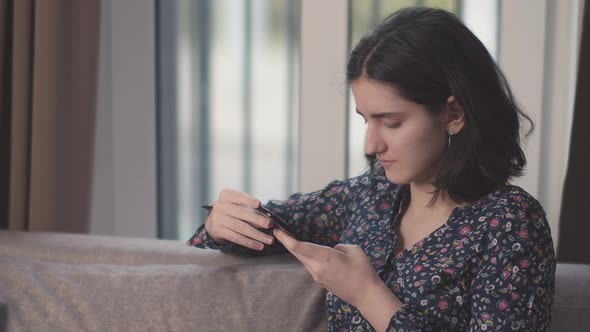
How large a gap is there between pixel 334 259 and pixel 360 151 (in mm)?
1164

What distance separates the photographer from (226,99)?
2473 millimetres

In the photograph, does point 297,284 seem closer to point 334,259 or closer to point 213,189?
point 334,259

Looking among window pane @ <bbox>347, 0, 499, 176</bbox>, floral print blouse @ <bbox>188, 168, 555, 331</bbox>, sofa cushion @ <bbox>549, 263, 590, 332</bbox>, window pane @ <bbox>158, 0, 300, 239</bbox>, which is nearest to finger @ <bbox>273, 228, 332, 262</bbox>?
floral print blouse @ <bbox>188, 168, 555, 331</bbox>

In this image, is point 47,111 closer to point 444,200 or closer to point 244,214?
point 244,214

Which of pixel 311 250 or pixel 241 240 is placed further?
pixel 241 240

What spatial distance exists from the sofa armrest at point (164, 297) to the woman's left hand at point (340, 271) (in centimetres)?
32

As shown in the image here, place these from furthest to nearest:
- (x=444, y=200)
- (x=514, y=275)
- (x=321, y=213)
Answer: (x=321, y=213), (x=444, y=200), (x=514, y=275)

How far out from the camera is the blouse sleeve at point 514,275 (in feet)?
3.79

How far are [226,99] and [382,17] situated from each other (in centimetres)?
62

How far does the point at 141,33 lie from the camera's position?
8.21ft

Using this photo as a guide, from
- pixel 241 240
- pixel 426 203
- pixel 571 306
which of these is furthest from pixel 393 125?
pixel 571 306

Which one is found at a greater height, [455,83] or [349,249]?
[455,83]

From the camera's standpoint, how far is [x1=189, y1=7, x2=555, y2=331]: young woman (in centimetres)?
119

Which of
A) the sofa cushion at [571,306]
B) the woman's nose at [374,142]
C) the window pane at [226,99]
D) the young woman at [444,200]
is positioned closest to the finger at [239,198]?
the young woman at [444,200]
